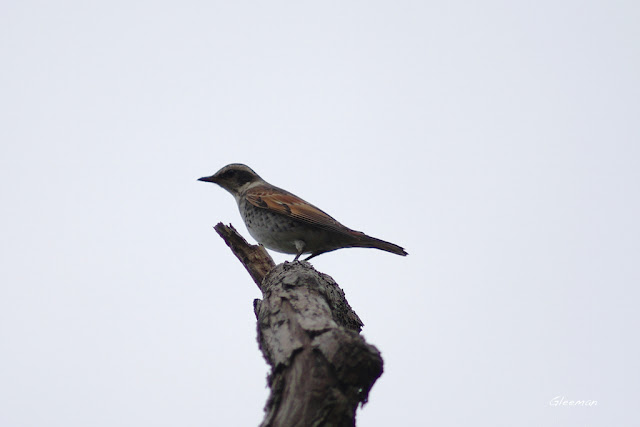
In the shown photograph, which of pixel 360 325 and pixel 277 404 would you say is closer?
pixel 277 404

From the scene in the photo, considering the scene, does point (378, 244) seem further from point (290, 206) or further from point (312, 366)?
point (312, 366)

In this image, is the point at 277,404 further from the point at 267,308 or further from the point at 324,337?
the point at 267,308

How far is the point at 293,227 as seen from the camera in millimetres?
8180

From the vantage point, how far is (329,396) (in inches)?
107

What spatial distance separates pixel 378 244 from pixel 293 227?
4.07 feet

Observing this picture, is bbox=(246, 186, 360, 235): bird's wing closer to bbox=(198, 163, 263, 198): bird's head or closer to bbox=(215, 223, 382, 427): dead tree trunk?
bbox=(198, 163, 263, 198): bird's head

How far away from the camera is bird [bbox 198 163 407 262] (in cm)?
794

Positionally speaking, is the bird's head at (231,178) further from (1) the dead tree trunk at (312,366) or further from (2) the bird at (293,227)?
(1) the dead tree trunk at (312,366)

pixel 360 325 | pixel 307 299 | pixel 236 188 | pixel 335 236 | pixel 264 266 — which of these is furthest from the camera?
pixel 236 188

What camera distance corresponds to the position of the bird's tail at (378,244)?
781 centimetres

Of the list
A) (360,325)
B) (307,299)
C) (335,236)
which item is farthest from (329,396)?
(335,236)

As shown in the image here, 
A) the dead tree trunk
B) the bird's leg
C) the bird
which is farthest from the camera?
the bird's leg

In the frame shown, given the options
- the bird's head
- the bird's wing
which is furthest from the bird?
the bird's head

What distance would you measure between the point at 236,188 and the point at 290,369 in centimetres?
697
